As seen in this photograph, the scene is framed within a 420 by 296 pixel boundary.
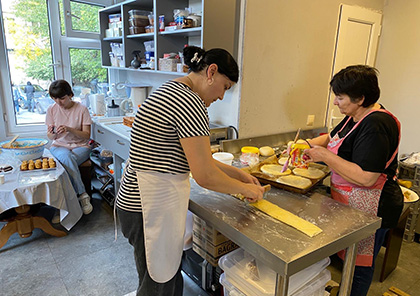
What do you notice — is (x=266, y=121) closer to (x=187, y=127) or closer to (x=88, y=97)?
(x=187, y=127)

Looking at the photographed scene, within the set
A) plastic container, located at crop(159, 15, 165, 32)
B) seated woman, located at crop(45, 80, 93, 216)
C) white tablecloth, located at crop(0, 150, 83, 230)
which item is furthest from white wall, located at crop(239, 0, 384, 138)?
seated woman, located at crop(45, 80, 93, 216)

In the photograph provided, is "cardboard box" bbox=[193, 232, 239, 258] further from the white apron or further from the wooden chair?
the wooden chair

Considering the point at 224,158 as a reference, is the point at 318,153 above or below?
above

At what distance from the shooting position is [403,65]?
8.76 ft

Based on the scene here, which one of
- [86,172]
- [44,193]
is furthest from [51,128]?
[44,193]

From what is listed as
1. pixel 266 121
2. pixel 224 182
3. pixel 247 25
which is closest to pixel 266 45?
pixel 247 25

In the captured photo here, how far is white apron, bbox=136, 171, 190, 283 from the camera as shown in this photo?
3.70 ft

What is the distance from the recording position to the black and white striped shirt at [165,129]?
3.31 ft

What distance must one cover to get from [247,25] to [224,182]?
49.0 inches

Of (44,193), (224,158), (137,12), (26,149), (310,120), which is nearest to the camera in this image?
(224,158)

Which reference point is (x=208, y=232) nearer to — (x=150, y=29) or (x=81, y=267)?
(x=81, y=267)

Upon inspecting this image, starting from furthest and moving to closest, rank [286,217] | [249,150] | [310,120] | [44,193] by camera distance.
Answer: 1. [310,120]
2. [44,193]
3. [249,150]
4. [286,217]

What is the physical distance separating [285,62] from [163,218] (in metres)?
1.57

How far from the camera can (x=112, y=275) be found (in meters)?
1.96
